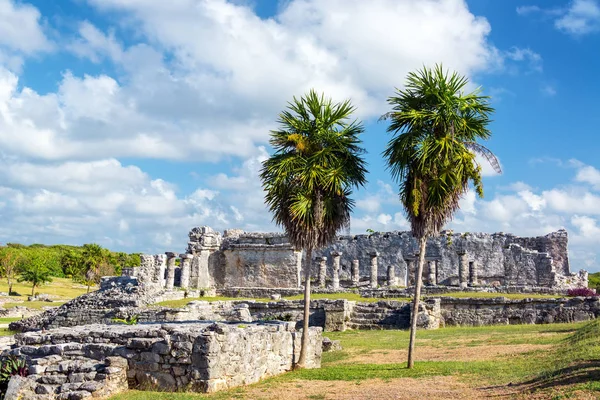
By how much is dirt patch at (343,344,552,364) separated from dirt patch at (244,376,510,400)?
9.86ft

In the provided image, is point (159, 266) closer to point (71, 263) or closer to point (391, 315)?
point (391, 315)

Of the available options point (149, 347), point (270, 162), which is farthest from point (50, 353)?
point (270, 162)

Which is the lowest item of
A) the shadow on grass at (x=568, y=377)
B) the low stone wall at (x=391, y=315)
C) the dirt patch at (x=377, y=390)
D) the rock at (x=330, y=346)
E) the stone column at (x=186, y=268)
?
the dirt patch at (x=377, y=390)

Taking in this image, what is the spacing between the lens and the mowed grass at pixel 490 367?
29.0ft

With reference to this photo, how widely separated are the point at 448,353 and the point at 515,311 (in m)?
9.77

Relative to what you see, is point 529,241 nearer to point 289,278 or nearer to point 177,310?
point 289,278

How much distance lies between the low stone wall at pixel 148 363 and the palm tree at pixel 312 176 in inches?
104

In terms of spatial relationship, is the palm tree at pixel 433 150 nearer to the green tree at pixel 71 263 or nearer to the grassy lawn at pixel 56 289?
the grassy lawn at pixel 56 289

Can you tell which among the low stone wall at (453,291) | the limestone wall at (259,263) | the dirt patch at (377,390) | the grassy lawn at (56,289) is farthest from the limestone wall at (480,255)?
the dirt patch at (377,390)

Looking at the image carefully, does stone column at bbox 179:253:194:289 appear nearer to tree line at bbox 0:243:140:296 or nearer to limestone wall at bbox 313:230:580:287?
limestone wall at bbox 313:230:580:287

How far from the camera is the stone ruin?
35656 mm

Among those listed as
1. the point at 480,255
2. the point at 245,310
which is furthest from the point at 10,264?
the point at 480,255

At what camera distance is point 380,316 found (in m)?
23.6

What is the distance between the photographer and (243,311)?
75.3 ft
